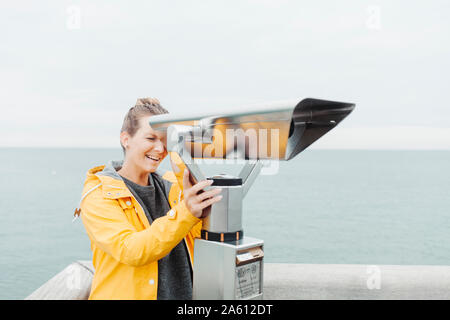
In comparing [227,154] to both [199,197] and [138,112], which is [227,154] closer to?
[199,197]

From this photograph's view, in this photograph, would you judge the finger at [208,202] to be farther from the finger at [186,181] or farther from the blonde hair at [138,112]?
the blonde hair at [138,112]

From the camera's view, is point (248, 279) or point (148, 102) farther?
point (148, 102)

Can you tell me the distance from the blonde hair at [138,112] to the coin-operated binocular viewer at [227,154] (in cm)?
32

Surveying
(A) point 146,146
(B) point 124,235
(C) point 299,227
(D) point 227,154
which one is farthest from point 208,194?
(C) point 299,227

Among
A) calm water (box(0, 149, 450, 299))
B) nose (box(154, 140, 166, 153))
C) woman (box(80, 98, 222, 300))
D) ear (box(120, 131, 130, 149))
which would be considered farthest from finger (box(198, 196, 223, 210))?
calm water (box(0, 149, 450, 299))

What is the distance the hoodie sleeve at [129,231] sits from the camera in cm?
104

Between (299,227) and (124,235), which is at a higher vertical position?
(124,235)

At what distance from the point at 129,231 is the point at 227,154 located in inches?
14.7

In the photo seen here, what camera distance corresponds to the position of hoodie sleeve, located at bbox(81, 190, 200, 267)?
3.42 feet

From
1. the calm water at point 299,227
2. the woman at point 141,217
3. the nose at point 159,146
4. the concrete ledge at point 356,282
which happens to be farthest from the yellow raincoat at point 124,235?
the calm water at point 299,227

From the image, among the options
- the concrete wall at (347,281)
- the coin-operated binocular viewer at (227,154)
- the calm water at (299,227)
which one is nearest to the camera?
the coin-operated binocular viewer at (227,154)

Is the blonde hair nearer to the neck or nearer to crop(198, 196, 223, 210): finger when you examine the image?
the neck

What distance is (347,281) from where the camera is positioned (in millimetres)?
2008
